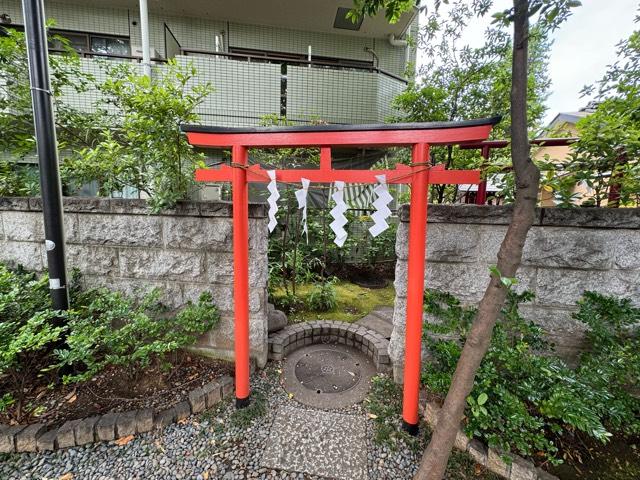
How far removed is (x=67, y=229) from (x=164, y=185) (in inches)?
46.6

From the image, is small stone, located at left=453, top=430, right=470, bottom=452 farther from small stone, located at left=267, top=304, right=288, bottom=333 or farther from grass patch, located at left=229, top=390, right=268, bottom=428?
small stone, located at left=267, top=304, right=288, bottom=333

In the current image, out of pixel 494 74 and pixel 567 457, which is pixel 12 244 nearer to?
pixel 567 457

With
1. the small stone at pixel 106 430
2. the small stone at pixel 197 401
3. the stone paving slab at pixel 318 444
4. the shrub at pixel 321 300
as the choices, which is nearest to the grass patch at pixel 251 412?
the stone paving slab at pixel 318 444

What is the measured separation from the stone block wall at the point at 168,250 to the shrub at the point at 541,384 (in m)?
1.56

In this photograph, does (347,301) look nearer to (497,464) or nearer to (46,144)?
(497,464)

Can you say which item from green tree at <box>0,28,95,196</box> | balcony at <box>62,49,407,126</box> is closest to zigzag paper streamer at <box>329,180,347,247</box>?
A: green tree at <box>0,28,95,196</box>

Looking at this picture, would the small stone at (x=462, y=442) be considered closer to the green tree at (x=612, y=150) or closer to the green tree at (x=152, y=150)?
the green tree at (x=612, y=150)

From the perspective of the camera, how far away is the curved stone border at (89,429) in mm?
1823

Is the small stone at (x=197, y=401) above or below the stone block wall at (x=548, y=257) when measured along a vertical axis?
below

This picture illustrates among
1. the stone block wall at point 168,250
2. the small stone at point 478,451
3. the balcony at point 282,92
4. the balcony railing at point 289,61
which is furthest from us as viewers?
the balcony at point 282,92

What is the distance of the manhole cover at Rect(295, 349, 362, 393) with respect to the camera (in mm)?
2542

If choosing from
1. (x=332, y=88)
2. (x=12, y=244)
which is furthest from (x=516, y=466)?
(x=332, y=88)

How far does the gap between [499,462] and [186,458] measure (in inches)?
78.2

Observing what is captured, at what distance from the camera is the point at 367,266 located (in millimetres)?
5648
